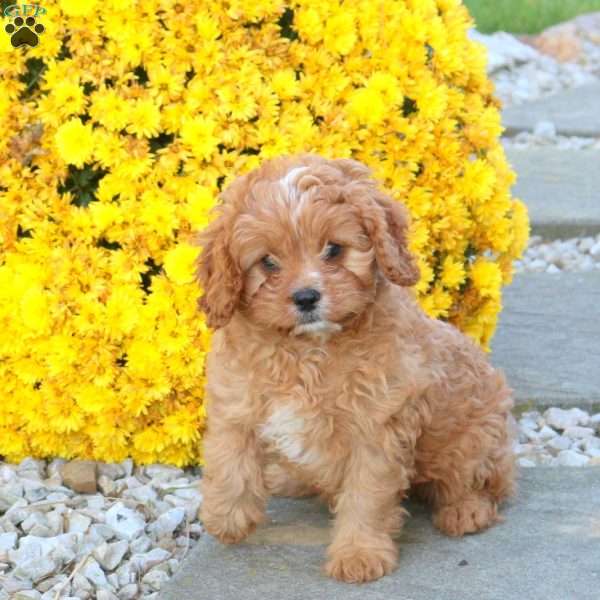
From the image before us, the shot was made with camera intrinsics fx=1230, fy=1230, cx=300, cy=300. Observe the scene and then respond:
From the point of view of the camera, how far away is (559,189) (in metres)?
8.62

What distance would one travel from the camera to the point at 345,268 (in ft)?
11.7

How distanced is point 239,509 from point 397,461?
0.55m

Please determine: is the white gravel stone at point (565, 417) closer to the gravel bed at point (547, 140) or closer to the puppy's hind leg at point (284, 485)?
the puppy's hind leg at point (284, 485)

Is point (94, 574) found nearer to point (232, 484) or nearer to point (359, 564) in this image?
point (232, 484)

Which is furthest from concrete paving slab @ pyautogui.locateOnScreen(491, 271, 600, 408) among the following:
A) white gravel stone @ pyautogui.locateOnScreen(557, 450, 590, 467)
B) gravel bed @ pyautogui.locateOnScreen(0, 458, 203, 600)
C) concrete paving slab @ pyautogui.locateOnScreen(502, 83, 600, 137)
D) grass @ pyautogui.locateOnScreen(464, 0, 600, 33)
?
grass @ pyautogui.locateOnScreen(464, 0, 600, 33)

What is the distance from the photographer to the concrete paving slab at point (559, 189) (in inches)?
311

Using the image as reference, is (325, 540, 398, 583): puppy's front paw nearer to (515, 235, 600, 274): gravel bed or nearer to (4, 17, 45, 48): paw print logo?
(4, 17, 45, 48): paw print logo

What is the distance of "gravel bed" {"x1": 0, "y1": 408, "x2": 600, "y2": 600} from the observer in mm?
4094

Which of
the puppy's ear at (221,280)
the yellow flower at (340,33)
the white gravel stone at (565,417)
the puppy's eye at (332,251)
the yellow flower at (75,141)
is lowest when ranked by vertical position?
the white gravel stone at (565,417)

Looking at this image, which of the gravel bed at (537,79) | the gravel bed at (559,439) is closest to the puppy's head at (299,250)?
the gravel bed at (559,439)

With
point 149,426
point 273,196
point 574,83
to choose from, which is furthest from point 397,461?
point 574,83

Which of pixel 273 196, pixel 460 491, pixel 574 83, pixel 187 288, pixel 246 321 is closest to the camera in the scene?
pixel 273 196

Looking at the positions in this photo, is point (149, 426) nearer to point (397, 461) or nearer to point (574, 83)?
point (397, 461)

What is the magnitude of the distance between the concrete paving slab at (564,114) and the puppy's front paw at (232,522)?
7.45 metres
